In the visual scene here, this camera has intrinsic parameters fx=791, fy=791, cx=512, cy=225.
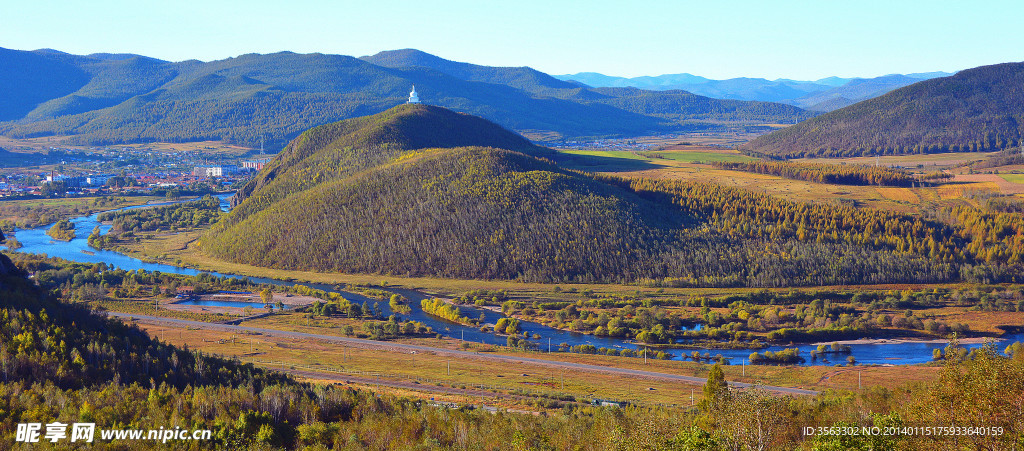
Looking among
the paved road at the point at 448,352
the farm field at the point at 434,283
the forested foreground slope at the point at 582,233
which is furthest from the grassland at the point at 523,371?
the forested foreground slope at the point at 582,233

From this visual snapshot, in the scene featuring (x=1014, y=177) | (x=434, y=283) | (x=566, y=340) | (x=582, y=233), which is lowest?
(x=566, y=340)

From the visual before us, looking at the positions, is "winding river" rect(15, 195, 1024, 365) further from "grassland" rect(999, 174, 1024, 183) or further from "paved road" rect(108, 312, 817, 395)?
"grassland" rect(999, 174, 1024, 183)

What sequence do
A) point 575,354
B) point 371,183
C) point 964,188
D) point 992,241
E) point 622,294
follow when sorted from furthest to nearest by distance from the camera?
point 964,188 → point 371,183 → point 992,241 → point 622,294 → point 575,354

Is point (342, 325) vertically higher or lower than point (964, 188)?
lower

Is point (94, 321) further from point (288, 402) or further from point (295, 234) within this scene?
point (295, 234)

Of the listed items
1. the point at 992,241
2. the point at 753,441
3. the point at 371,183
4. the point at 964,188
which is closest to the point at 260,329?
the point at 371,183

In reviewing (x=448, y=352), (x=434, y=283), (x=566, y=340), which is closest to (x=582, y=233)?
(x=434, y=283)

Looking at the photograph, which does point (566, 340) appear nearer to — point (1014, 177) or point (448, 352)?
point (448, 352)

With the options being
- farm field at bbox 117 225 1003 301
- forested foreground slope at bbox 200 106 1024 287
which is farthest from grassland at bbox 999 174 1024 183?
farm field at bbox 117 225 1003 301
